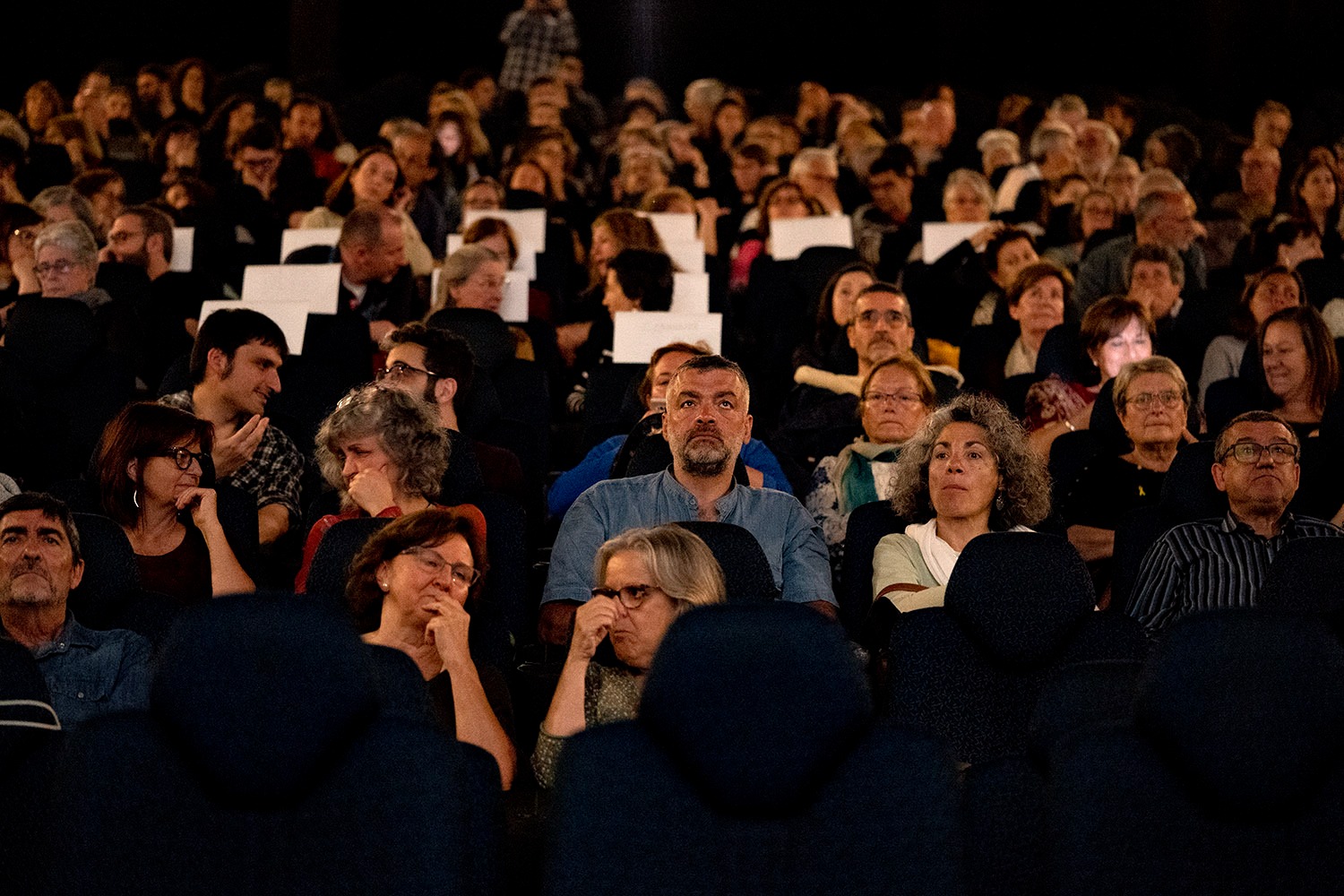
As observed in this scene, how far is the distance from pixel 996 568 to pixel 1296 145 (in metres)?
8.26

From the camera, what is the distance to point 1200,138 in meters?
10.6

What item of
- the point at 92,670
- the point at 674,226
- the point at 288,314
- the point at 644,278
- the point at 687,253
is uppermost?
the point at 674,226

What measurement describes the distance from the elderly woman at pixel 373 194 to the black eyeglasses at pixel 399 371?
248cm

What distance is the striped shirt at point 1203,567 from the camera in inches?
147

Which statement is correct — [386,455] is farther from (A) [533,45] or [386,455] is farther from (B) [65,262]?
(A) [533,45]

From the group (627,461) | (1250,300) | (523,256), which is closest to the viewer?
(627,461)

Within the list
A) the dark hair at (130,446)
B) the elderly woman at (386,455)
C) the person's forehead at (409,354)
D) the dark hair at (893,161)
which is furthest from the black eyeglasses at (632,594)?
the dark hair at (893,161)

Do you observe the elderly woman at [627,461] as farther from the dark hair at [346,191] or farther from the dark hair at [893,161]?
the dark hair at [893,161]

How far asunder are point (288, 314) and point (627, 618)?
3038mm

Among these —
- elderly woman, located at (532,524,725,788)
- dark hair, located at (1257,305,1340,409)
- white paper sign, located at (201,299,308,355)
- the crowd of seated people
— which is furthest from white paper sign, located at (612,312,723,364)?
elderly woman, located at (532,524,725,788)

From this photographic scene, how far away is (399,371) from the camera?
444 cm

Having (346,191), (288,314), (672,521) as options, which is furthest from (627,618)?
(346,191)

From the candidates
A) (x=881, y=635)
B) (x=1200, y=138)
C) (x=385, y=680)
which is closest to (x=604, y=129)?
(x=1200, y=138)

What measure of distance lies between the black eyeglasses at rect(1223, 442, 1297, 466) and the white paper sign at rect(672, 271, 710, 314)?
113 inches
